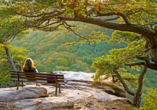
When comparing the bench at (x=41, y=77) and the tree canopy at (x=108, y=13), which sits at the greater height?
the tree canopy at (x=108, y=13)

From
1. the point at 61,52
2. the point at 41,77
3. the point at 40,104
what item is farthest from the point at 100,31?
the point at 61,52

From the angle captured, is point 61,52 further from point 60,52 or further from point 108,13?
point 108,13

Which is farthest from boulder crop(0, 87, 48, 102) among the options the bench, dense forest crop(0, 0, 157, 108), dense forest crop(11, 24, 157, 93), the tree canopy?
dense forest crop(11, 24, 157, 93)

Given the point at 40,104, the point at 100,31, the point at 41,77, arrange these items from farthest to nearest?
the point at 100,31
the point at 41,77
the point at 40,104

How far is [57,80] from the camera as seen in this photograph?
5398 millimetres

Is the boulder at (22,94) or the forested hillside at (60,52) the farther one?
the forested hillside at (60,52)

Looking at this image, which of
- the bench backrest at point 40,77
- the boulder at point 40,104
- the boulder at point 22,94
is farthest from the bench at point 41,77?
the boulder at point 40,104

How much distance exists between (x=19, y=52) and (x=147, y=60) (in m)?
9.00

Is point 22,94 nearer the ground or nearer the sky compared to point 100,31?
nearer the ground

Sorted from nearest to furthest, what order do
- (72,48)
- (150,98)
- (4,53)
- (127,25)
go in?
(127,25) → (150,98) → (4,53) → (72,48)

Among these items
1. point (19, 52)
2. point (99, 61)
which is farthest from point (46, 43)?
point (99, 61)

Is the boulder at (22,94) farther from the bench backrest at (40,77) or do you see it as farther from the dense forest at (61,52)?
the dense forest at (61,52)

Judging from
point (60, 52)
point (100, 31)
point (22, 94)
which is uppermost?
point (100, 31)

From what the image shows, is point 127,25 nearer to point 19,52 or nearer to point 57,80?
point 57,80
